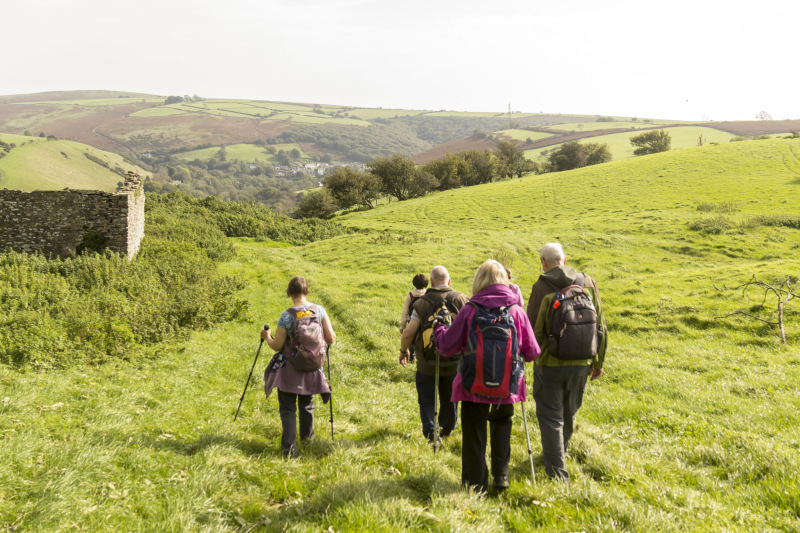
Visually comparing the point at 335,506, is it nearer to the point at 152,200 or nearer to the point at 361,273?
the point at 361,273

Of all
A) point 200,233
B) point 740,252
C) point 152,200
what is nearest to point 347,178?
point 152,200

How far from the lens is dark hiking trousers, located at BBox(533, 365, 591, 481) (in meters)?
5.39

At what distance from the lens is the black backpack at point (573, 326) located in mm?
5184

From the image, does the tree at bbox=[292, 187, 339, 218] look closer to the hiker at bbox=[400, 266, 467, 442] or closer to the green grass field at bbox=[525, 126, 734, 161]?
the hiker at bbox=[400, 266, 467, 442]

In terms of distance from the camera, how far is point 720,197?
39469 mm

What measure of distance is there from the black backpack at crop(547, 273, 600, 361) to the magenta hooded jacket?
42cm

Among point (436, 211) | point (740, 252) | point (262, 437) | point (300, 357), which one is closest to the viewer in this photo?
point (300, 357)

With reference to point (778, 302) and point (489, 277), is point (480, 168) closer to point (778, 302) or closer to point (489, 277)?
point (778, 302)

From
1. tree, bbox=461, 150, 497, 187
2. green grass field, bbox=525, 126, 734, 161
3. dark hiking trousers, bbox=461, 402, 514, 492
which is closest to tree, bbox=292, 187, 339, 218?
tree, bbox=461, 150, 497, 187

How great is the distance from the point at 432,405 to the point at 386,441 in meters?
0.97

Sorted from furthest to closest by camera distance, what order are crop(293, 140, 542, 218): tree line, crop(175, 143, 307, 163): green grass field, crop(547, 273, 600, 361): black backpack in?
crop(175, 143, 307, 163): green grass field
crop(293, 140, 542, 218): tree line
crop(547, 273, 600, 361): black backpack

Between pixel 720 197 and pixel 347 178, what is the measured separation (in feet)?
165

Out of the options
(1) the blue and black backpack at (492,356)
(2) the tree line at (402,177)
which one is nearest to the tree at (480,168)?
(2) the tree line at (402,177)

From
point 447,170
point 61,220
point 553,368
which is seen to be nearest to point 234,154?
point 447,170
